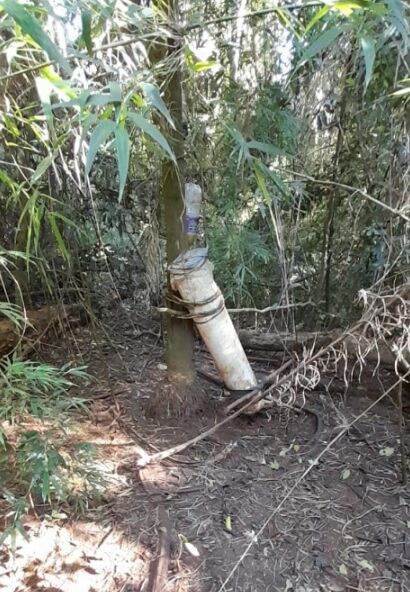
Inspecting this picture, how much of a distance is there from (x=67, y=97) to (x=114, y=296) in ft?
6.43

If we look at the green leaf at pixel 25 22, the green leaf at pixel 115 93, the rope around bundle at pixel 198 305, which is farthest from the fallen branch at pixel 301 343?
the green leaf at pixel 25 22

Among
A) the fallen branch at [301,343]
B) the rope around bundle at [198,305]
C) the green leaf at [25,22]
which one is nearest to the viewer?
the green leaf at [25,22]

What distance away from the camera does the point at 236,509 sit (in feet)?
5.37

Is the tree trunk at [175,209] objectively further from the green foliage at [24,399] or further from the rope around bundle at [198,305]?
the green foliage at [24,399]

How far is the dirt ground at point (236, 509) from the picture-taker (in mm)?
1390

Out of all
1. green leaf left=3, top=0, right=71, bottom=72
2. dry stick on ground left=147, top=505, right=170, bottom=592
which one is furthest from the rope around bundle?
green leaf left=3, top=0, right=71, bottom=72

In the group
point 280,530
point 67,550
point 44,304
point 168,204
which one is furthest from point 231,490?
point 44,304

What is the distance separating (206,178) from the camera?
7.09 ft

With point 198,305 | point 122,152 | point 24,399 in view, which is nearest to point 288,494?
point 198,305

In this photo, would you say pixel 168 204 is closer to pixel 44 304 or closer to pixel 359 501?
pixel 44 304

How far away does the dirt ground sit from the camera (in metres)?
1.39

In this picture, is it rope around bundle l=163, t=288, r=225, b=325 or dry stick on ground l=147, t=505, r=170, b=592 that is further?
rope around bundle l=163, t=288, r=225, b=325

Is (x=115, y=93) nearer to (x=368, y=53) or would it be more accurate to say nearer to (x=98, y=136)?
(x=98, y=136)

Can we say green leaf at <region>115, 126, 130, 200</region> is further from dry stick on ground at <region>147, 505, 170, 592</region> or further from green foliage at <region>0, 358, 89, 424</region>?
dry stick on ground at <region>147, 505, 170, 592</region>
